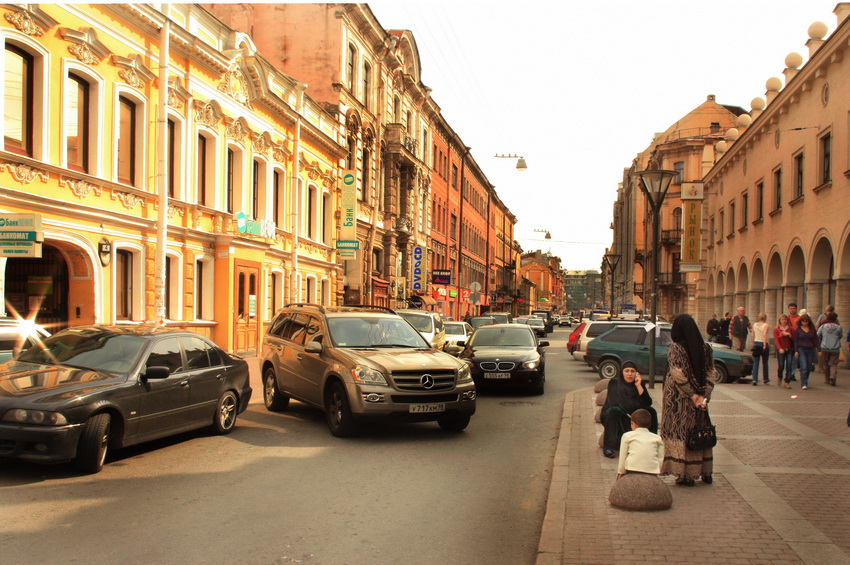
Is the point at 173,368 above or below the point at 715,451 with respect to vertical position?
above

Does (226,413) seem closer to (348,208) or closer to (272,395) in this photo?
(272,395)

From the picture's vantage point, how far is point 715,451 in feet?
29.1

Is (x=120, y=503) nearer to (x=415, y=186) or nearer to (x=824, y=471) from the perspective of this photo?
(x=824, y=471)

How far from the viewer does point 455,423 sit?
1071 centimetres

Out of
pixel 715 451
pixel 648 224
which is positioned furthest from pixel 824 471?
pixel 648 224

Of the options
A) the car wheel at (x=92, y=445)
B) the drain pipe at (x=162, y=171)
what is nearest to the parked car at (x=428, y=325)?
the drain pipe at (x=162, y=171)

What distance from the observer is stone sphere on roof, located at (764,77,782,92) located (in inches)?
1221

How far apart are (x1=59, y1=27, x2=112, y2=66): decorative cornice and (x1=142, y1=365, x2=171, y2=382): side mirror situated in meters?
9.99

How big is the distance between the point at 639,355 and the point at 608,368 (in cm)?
97

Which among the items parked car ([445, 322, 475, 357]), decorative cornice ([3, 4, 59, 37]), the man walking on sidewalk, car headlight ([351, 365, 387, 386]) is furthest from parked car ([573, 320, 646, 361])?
decorative cornice ([3, 4, 59, 37])

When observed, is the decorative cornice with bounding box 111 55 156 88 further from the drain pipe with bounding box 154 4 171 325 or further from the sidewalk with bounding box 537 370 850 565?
the sidewalk with bounding box 537 370 850 565

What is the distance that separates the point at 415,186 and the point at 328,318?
34.7 m

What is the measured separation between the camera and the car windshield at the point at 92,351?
8.37 m

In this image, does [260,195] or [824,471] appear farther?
[260,195]
